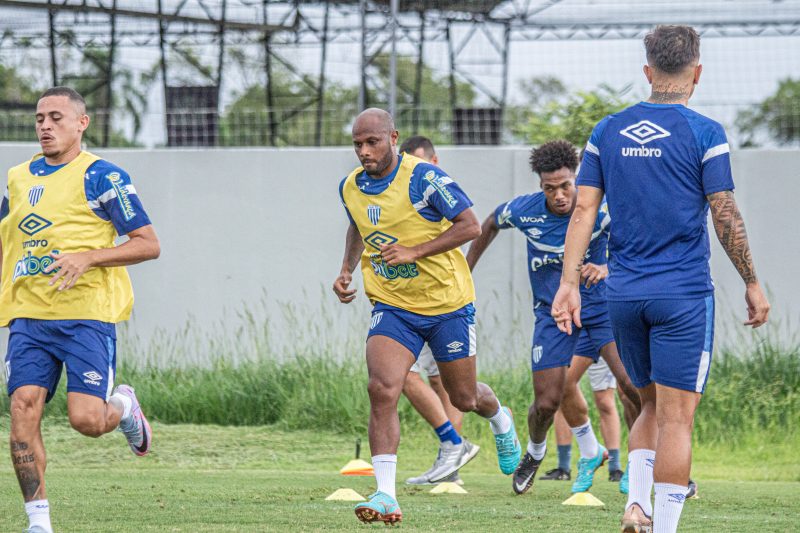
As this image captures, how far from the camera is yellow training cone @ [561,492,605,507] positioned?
23.4 feet

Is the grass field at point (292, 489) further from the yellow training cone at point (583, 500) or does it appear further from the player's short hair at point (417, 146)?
the player's short hair at point (417, 146)

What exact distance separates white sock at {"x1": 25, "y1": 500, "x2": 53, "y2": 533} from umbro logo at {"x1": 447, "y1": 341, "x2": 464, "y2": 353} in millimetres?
2391

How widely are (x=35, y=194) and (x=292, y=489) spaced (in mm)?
2950

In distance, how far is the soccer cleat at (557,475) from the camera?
30.1ft

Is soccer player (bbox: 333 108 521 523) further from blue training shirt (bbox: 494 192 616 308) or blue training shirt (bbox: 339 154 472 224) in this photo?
blue training shirt (bbox: 494 192 616 308)

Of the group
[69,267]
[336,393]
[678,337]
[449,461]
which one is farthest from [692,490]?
[336,393]

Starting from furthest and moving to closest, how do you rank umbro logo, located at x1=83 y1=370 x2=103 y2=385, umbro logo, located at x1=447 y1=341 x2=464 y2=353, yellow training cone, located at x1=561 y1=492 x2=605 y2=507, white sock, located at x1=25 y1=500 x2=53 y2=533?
yellow training cone, located at x1=561 y1=492 x2=605 y2=507
umbro logo, located at x1=447 y1=341 x2=464 y2=353
umbro logo, located at x1=83 y1=370 x2=103 y2=385
white sock, located at x1=25 y1=500 x2=53 y2=533

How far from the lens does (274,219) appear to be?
12.6 m

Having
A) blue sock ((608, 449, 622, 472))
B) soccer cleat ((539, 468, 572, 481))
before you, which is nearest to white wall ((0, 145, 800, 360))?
soccer cleat ((539, 468, 572, 481))

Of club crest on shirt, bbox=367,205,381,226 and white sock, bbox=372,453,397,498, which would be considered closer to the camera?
white sock, bbox=372,453,397,498

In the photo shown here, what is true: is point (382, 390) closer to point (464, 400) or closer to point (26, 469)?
point (464, 400)

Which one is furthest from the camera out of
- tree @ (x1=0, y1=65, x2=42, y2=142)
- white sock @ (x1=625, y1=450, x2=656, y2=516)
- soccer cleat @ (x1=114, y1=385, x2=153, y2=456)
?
tree @ (x1=0, y1=65, x2=42, y2=142)

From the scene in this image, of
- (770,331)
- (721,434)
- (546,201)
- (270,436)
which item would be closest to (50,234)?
(546,201)

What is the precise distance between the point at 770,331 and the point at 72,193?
800cm
